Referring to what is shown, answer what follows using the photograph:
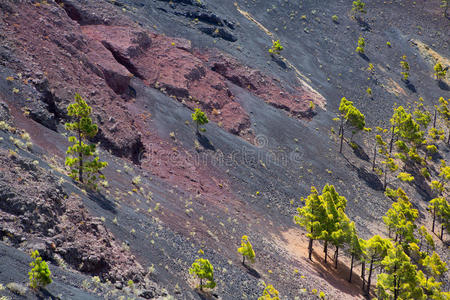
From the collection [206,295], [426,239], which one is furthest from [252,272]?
[426,239]

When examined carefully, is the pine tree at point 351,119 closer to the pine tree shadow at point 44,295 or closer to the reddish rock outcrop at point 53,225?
the reddish rock outcrop at point 53,225

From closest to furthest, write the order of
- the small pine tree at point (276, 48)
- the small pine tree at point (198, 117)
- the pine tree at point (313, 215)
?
1. the pine tree at point (313, 215)
2. the small pine tree at point (198, 117)
3. the small pine tree at point (276, 48)

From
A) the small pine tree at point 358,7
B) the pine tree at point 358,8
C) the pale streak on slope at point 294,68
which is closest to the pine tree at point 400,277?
the pale streak on slope at point 294,68

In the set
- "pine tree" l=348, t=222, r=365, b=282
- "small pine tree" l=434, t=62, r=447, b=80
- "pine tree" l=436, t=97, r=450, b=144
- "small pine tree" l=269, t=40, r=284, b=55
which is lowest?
"pine tree" l=348, t=222, r=365, b=282

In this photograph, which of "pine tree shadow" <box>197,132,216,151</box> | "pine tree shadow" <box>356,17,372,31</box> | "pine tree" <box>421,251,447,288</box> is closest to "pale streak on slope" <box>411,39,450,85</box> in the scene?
"pine tree shadow" <box>356,17,372,31</box>

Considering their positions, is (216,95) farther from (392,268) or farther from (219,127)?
(392,268)

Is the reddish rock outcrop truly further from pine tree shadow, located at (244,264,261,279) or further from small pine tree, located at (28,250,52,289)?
pine tree shadow, located at (244,264,261,279)

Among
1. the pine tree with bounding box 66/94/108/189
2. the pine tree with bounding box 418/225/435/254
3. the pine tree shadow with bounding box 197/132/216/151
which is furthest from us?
the pine tree with bounding box 418/225/435/254
